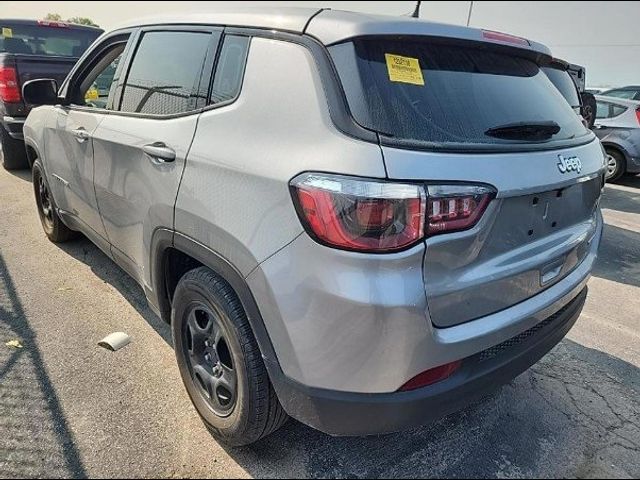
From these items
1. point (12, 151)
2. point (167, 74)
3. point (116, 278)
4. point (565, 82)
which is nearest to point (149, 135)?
point (167, 74)

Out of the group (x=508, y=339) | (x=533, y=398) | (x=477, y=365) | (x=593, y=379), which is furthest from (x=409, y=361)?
(x=593, y=379)

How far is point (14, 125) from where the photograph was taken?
5.80 meters

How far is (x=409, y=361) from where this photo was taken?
1.51m

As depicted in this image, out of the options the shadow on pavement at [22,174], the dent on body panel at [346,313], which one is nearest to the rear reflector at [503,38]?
the dent on body panel at [346,313]

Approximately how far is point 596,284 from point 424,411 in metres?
3.19

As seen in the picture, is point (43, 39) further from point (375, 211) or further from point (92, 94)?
point (375, 211)

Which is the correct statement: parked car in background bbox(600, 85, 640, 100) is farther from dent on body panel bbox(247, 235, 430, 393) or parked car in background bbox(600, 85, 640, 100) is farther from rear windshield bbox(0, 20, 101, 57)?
dent on body panel bbox(247, 235, 430, 393)

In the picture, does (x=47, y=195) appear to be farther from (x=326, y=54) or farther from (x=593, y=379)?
(x=593, y=379)

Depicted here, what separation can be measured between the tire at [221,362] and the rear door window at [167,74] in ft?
2.68

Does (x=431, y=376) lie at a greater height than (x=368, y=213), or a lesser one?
lesser

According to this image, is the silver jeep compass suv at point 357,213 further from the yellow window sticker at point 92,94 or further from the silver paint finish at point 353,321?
the yellow window sticker at point 92,94

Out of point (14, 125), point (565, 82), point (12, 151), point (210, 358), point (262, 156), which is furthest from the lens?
point (12, 151)

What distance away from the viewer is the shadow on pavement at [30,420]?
76.4 inches

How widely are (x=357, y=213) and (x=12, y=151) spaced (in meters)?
6.78
